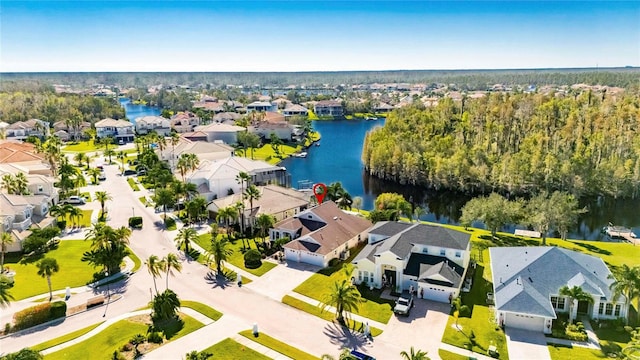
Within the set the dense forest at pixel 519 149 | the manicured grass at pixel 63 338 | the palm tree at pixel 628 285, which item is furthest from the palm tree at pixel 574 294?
the dense forest at pixel 519 149

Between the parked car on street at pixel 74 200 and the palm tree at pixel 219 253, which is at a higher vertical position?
the palm tree at pixel 219 253

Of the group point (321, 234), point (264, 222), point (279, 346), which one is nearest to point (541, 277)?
point (321, 234)

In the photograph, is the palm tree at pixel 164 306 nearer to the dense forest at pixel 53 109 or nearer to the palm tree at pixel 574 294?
the palm tree at pixel 574 294

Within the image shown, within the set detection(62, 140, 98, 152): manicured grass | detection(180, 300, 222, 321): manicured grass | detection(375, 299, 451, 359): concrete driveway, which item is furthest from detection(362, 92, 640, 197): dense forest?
detection(62, 140, 98, 152): manicured grass

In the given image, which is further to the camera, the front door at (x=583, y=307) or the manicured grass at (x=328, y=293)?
the manicured grass at (x=328, y=293)

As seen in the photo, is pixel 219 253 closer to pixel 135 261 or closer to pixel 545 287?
pixel 135 261

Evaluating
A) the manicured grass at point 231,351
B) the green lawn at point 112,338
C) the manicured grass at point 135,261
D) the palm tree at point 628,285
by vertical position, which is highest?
the palm tree at point 628,285
